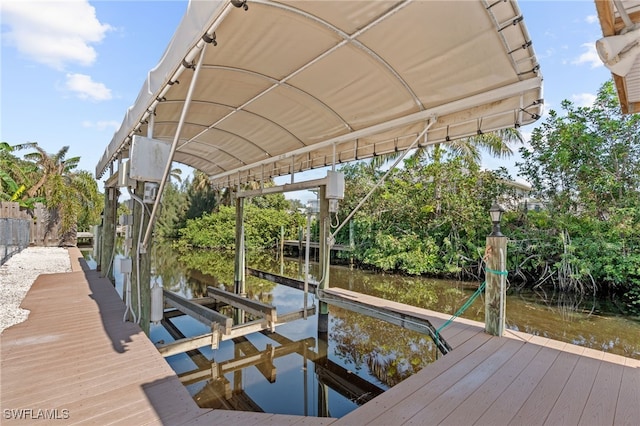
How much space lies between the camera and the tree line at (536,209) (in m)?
8.31

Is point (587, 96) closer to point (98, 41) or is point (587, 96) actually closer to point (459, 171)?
point (459, 171)

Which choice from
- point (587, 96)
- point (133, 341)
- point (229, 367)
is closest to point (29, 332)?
point (133, 341)

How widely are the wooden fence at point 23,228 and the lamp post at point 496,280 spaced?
976 centimetres

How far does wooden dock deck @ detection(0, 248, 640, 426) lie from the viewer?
→ 197cm

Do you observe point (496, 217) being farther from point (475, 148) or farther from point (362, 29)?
point (475, 148)

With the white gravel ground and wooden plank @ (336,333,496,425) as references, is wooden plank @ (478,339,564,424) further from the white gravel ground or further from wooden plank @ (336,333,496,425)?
the white gravel ground

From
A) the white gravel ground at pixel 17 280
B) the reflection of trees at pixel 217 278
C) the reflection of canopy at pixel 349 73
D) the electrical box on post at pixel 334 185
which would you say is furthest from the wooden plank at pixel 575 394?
the reflection of trees at pixel 217 278

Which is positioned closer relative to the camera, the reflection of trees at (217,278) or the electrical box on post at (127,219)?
the electrical box on post at (127,219)

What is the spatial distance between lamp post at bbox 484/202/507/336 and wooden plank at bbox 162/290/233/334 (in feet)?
9.71

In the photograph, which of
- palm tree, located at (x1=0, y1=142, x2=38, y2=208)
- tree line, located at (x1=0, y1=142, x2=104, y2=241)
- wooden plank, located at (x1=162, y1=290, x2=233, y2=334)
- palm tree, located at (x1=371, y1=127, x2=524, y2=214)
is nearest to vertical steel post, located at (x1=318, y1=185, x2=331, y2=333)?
wooden plank, located at (x1=162, y1=290, x2=233, y2=334)

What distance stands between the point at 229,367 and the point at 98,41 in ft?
15.2

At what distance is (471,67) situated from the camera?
265 centimetres

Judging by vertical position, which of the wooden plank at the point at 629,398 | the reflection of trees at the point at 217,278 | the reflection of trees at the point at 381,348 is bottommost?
the reflection of trees at the point at 381,348

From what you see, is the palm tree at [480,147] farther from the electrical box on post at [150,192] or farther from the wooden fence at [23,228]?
the wooden fence at [23,228]
